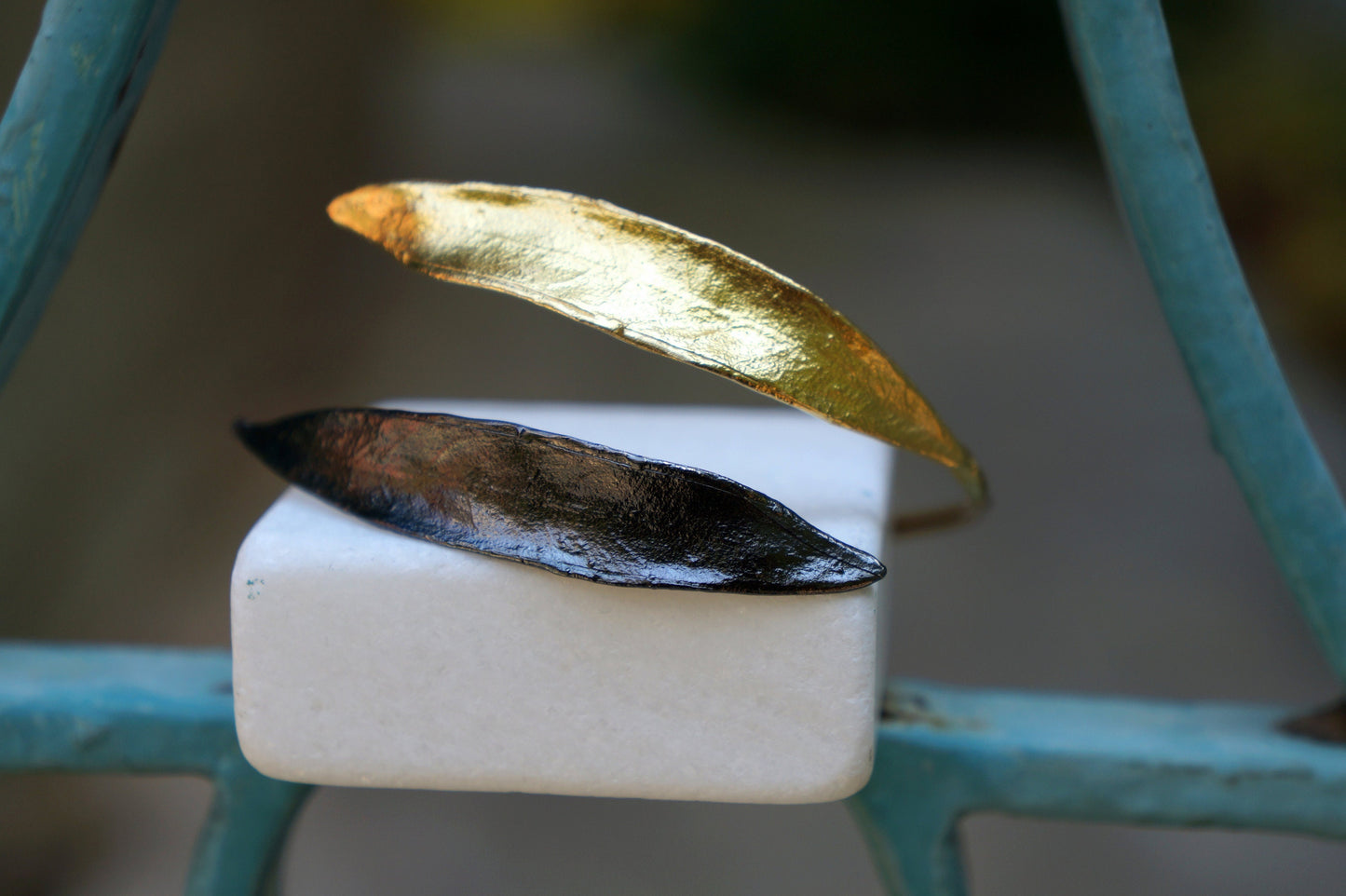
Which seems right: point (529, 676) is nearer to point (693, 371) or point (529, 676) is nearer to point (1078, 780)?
point (1078, 780)

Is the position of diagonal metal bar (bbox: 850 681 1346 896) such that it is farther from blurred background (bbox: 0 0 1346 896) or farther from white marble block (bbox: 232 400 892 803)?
blurred background (bbox: 0 0 1346 896)

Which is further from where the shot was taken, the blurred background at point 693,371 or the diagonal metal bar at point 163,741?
the blurred background at point 693,371

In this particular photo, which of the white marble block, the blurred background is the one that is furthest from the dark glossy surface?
the blurred background

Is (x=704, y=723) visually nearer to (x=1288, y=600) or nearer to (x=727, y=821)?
(x=727, y=821)

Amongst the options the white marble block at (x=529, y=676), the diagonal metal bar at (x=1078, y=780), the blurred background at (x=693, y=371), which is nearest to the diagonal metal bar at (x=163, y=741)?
the white marble block at (x=529, y=676)

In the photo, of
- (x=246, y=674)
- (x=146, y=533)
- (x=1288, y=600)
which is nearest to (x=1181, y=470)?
(x=1288, y=600)

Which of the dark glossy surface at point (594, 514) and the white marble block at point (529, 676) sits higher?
the dark glossy surface at point (594, 514)

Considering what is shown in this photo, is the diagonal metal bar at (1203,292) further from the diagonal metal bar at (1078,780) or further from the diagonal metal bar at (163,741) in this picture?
the diagonal metal bar at (163,741)
